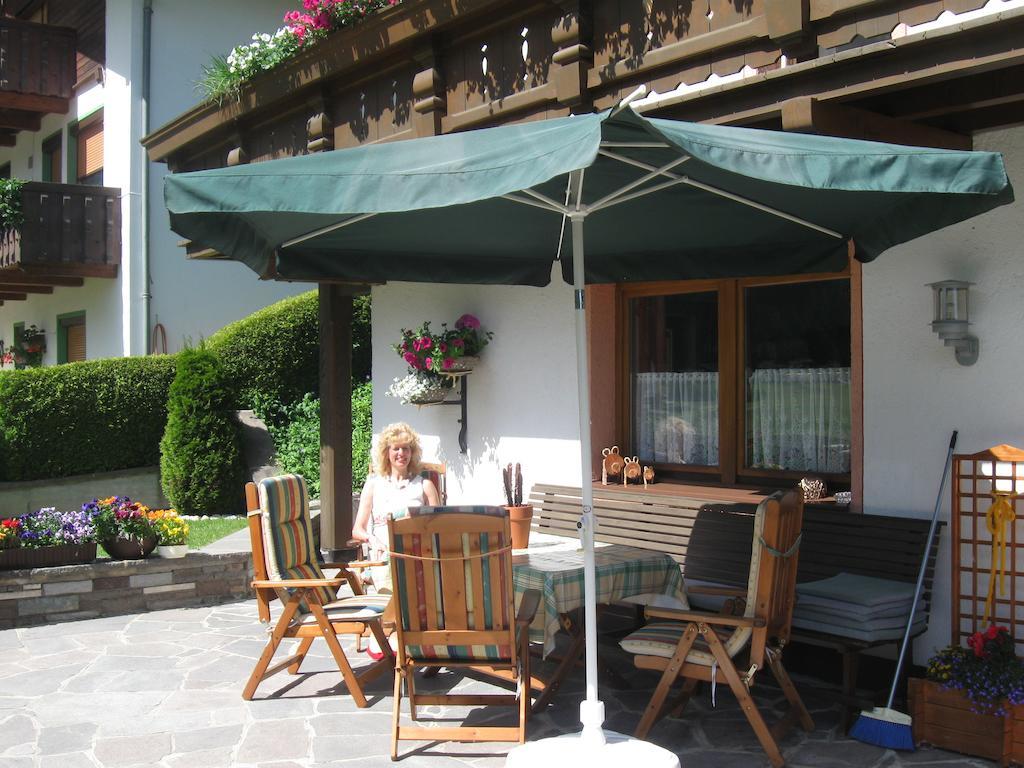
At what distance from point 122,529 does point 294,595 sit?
2.84m

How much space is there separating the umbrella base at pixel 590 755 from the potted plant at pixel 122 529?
4.54 meters

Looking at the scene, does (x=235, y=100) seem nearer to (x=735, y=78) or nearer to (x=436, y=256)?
(x=436, y=256)

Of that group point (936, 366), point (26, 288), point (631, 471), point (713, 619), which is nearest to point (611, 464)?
point (631, 471)

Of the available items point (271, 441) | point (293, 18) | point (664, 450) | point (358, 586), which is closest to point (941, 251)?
point (664, 450)

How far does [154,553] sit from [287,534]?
8.77 ft

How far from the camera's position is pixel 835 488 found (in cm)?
622

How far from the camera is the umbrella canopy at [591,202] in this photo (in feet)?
10.6

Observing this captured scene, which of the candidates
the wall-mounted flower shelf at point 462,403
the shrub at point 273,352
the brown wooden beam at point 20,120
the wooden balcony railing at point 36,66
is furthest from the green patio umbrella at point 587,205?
the brown wooden beam at point 20,120

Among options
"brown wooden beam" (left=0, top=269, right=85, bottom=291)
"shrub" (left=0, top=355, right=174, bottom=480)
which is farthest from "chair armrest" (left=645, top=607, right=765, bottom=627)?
"brown wooden beam" (left=0, top=269, right=85, bottom=291)

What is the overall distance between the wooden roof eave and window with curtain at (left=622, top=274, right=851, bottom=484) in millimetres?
2346

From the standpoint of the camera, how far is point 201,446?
11.5 metres

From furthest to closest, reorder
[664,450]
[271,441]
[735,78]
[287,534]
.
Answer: [271,441]
[664,450]
[287,534]
[735,78]

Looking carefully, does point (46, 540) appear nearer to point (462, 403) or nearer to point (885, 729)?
point (462, 403)

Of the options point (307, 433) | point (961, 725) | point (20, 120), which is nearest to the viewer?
point (961, 725)
